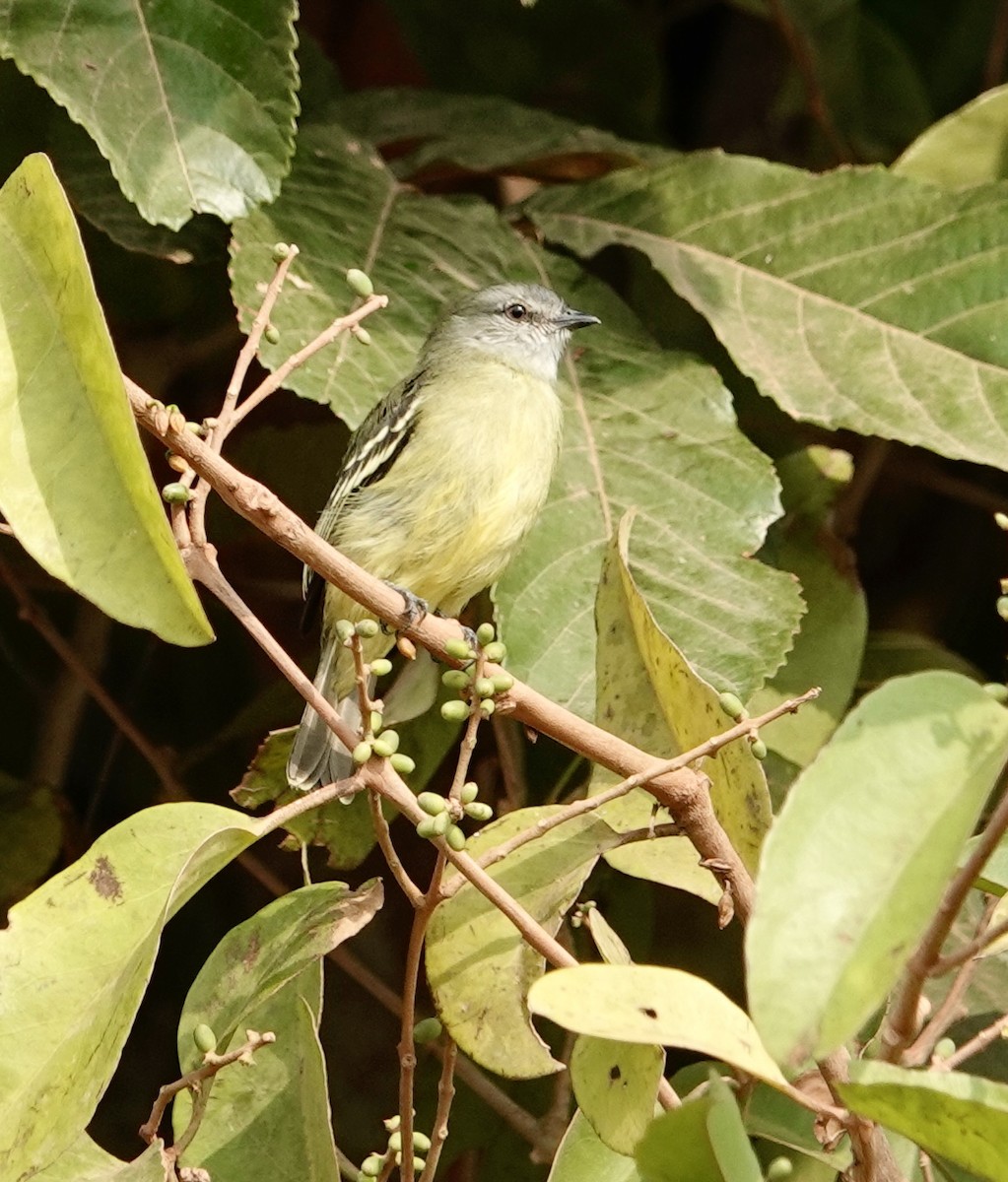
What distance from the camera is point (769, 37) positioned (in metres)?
4.13

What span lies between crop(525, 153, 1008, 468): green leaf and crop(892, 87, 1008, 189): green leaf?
21 centimetres

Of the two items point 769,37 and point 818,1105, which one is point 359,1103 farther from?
point 769,37

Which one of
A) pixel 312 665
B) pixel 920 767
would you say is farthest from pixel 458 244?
pixel 920 767

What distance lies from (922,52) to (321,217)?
6.57 feet

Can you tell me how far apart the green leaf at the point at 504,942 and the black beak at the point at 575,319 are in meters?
1.33

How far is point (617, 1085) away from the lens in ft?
4.68

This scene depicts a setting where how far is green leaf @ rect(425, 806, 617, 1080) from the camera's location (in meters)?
1.55

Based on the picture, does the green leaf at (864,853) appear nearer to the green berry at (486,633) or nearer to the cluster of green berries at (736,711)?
the cluster of green berries at (736,711)

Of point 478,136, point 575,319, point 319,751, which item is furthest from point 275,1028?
point 478,136

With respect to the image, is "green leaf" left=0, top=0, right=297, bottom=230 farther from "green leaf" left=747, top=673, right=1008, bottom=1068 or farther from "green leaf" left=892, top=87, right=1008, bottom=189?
"green leaf" left=747, top=673, right=1008, bottom=1068

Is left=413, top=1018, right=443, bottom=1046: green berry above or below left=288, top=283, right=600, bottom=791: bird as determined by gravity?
below

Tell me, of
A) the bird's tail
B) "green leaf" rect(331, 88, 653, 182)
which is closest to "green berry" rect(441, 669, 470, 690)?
the bird's tail

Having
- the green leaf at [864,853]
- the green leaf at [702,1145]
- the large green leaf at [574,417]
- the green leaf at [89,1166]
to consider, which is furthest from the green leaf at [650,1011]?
the large green leaf at [574,417]

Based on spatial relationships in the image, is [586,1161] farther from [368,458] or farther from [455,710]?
[368,458]
